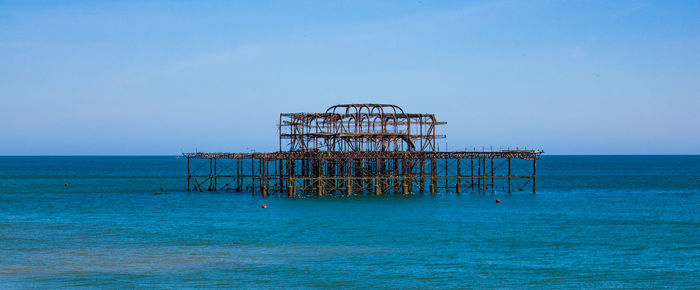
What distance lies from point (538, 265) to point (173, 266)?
17818 millimetres

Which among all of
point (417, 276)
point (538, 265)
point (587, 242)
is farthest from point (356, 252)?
point (587, 242)

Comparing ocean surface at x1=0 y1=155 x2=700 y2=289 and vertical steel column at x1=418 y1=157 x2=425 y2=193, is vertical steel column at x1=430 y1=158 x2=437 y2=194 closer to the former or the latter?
vertical steel column at x1=418 y1=157 x2=425 y2=193

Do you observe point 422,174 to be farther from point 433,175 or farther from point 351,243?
point 351,243

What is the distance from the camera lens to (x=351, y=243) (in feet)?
144

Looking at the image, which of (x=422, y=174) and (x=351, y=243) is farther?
(x=422, y=174)

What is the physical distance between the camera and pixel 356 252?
4084cm

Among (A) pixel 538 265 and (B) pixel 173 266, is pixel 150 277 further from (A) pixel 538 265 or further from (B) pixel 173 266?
(A) pixel 538 265

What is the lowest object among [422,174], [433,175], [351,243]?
[351,243]

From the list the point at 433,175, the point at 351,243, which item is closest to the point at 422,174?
the point at 433,175

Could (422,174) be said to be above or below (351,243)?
above

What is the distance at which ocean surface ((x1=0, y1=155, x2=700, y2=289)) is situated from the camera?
112 ft

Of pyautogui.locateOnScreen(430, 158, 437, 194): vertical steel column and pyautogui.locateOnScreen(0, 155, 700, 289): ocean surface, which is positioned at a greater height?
pyautogui.locateOnScreen(430, 158, 437, 194): vertical steel column

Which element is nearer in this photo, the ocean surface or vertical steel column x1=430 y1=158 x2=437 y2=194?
the ocean surface

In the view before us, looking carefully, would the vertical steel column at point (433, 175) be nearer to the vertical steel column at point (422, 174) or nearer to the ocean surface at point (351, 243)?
the vertical steel column at point (422, 174)
